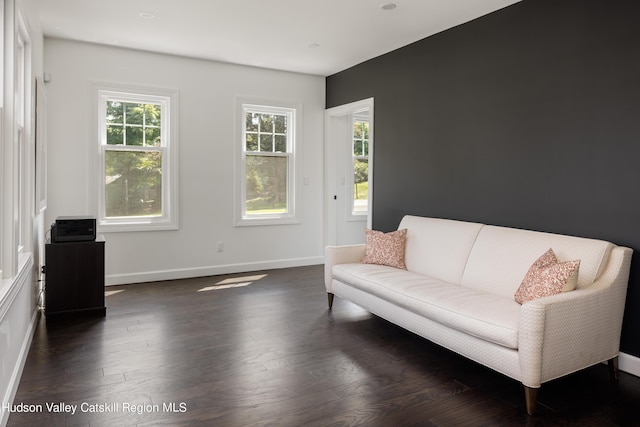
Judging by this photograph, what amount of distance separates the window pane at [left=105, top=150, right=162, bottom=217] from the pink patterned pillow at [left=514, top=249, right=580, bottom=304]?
4.08 metres

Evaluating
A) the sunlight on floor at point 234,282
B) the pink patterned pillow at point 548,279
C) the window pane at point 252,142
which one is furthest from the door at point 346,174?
the pink patterned pillow at point 548,279

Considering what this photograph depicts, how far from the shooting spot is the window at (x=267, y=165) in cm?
582

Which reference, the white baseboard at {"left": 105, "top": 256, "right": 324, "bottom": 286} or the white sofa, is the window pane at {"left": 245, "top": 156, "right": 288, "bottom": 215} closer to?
the white baseboard at {"left": 105, "top": 256, "right": 324, "bottom": 286}

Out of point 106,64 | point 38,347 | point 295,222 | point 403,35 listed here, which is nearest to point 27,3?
point 106,64

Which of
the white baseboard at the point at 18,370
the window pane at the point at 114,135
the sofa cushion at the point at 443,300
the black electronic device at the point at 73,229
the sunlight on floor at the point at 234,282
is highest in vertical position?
the window pane at the point at 114,135

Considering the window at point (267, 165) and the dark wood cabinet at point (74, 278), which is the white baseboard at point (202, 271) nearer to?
the window at point (267, 165)

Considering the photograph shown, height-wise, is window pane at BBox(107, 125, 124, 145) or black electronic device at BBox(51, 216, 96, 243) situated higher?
window pane at BBox(107, 125, 124, 145)

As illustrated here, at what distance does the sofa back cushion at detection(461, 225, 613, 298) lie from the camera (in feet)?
A: 9.09

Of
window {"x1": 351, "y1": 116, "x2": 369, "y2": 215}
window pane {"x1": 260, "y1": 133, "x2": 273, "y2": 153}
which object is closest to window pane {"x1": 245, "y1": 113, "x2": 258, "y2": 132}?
window pane {"x1": 260, "y1": 133, "x2": 273, "y2": 153}

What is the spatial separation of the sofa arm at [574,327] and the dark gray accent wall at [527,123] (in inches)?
9.7

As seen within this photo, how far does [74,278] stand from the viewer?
12.8 feet

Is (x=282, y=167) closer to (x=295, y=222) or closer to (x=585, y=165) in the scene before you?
(x=295, y=222)

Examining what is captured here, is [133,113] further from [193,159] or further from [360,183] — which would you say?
[360,183]

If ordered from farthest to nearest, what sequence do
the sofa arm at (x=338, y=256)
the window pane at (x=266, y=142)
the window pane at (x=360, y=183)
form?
the window pane at (x=360, y=183)
the window pane at (x=266, y=142)
the sofa arm at (x=338, y=256)
